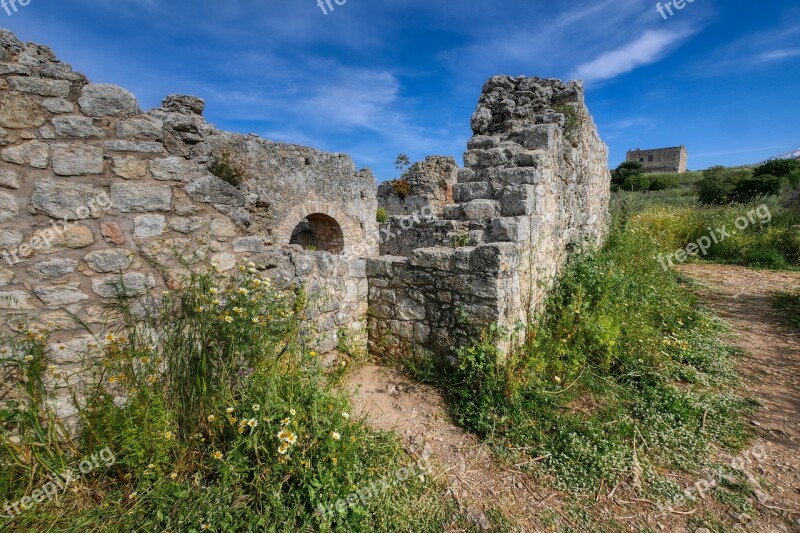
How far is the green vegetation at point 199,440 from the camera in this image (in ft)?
6.91

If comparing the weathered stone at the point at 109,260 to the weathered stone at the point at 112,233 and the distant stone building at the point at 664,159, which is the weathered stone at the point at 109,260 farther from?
the distant stone building at the point at 664,159

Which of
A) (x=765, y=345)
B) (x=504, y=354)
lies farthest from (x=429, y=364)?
(x=765, y=345)

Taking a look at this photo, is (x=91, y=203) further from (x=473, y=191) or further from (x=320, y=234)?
(x=320, y=234)

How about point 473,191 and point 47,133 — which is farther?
point 473,191

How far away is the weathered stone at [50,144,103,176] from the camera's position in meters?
2.35

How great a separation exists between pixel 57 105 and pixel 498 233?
3.43 m

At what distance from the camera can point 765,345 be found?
4.73 meters

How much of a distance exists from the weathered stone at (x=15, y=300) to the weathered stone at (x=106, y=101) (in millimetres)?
1172

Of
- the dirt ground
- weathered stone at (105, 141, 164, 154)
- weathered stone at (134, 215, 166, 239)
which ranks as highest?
weathered stone at (105, 141, 164, 154)

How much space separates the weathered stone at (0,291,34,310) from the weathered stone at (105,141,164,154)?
1.01 m

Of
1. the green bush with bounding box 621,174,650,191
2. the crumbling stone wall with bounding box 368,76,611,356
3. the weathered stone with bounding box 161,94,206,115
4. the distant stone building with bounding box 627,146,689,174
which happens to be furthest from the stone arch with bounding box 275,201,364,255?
the distant stone building with bounding box 627,146,689,174

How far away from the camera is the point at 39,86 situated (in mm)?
2305

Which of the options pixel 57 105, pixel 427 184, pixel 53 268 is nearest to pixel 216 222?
pixel 53 268

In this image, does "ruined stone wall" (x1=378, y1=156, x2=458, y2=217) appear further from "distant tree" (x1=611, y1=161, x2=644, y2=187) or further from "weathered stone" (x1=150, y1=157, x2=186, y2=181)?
"distant tree" (x1=611, y1=161, x2=644, y2=187)
